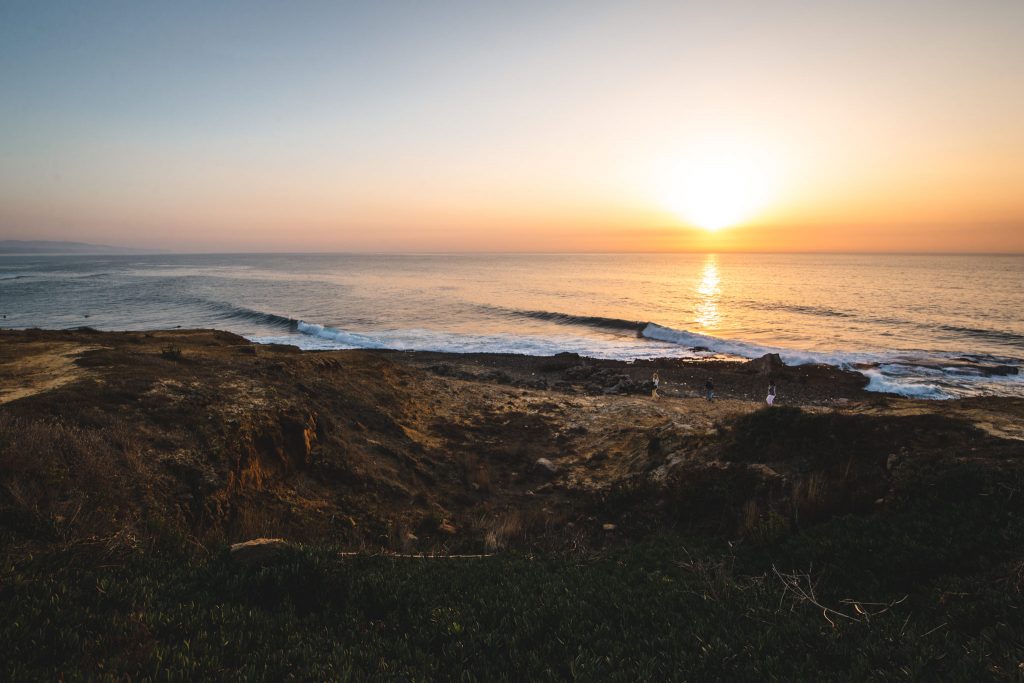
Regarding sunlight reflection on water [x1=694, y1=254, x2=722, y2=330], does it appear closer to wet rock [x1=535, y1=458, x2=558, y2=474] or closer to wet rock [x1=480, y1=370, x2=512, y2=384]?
wet rock [x1=480, y1=370, x2=512, y2=384]

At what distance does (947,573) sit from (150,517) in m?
9.85

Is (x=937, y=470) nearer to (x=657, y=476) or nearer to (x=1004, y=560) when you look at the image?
(x=1004, y=560)

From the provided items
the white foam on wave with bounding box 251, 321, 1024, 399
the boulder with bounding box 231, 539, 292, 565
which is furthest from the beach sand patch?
the white foam on wave with bounding box 251, 321, 1024, 399

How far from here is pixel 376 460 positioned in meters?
11.9

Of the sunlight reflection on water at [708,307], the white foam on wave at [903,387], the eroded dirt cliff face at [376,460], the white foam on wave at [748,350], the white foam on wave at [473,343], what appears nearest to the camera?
the eroded dirt cliff face at [376,460]

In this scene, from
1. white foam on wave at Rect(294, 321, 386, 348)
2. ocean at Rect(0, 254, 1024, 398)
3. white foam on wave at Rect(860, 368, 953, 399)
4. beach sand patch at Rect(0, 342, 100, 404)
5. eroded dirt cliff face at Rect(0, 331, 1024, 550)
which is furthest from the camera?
white foam on wave at Rect(294, 321, 386, 348)

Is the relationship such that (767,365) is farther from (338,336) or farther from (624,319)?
(338,336)

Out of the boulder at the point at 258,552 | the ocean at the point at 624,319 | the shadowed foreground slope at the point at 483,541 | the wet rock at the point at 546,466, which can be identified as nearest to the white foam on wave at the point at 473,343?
the ocean at the point at 624,319

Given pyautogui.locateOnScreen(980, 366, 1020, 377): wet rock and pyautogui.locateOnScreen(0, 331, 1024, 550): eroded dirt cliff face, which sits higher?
pyautogui.locateOnScreen(0, 331, 1024, 550): eroded dirt cliff face

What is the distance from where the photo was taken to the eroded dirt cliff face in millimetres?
6668

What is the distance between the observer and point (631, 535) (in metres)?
8.56

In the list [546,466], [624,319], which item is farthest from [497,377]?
[624,319]

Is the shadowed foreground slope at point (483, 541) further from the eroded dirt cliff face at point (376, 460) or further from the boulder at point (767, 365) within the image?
the boulder at point (767, 365)

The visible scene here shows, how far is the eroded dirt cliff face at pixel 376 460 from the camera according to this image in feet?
21.9
